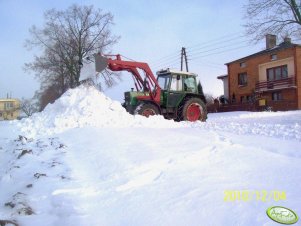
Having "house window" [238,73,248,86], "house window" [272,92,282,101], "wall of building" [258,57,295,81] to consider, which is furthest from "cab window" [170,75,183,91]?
"house window" [238,73,248,86]

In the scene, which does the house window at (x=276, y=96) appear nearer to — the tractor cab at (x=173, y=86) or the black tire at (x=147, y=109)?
the tractor cab at (x=173, y=86)

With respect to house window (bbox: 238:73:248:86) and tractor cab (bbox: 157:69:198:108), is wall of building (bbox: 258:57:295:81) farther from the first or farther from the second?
tractor cab (bbox: 157:69:198:108)

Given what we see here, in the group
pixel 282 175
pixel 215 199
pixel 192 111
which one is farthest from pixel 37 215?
pixel 192 111

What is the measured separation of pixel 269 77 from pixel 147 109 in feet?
81.1

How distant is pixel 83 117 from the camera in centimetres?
1098

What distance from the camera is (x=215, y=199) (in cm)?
390

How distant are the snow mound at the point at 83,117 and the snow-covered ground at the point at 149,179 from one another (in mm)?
2299

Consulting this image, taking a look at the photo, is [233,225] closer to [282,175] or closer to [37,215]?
[282,175]

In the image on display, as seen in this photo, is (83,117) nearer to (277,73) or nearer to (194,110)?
(194,110)

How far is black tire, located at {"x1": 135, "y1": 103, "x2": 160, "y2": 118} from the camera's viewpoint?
13383 mm

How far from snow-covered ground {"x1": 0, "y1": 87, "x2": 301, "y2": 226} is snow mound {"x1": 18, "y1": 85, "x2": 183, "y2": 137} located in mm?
2299

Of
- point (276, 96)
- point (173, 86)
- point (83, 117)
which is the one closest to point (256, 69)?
point (276, 96)

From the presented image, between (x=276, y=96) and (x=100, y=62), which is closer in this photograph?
(x=100, y=62)

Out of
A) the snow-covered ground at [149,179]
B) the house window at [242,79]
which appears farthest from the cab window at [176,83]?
the house window at [242,79]
